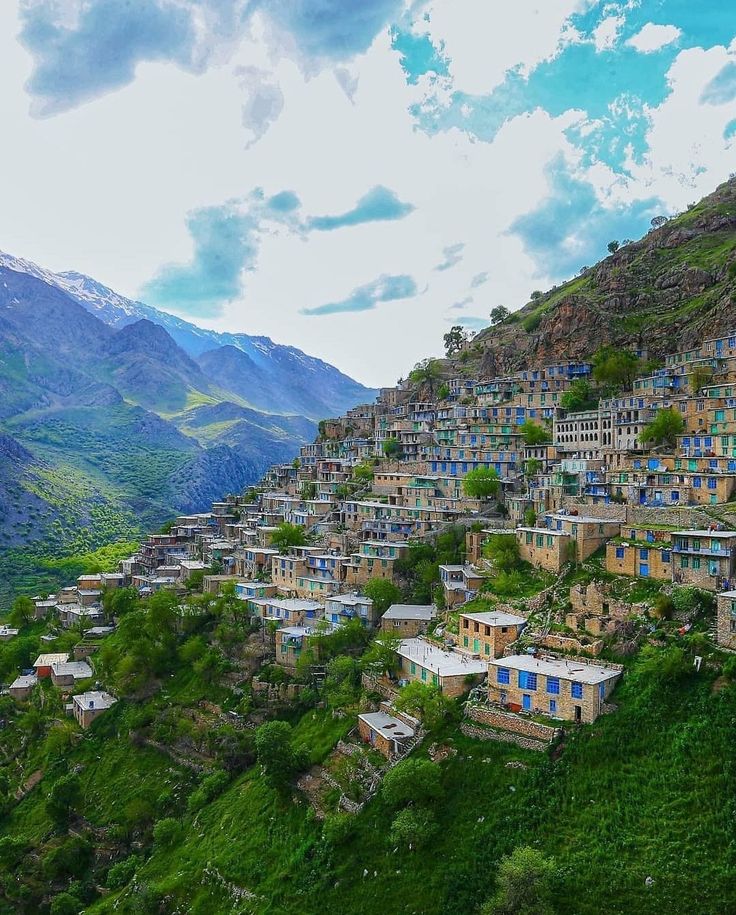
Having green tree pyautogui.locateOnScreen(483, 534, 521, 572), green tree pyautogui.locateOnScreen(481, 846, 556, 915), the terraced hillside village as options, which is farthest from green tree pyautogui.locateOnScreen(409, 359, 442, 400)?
green tree pyautogui.locateOnScreen(481, 846, 556, 915)

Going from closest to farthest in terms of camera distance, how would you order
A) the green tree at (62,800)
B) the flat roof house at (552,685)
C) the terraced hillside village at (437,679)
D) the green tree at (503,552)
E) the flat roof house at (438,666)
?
the terraced hillside village at (437,679) → the flat roof house at (552,685) → the flat roof house at (438,666) → the green tree at (503,552) → the green tree at (62,800)

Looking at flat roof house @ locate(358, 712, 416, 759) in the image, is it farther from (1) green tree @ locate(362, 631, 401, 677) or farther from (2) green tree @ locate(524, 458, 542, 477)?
(2) green tree @ locate(524, 458, 542, 477)

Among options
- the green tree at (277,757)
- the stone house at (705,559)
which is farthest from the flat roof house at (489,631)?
the green tree at (277,757)

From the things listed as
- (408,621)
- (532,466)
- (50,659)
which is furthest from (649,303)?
(50,659)

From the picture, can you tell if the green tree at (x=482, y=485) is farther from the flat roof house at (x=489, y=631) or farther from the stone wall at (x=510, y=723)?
the stone wall at (x=510, y=723)

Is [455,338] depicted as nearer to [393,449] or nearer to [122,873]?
[393,449]

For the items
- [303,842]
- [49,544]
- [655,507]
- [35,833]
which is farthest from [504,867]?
[49,544]

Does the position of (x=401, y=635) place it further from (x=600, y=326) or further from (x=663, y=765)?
(x=600, y=326)
